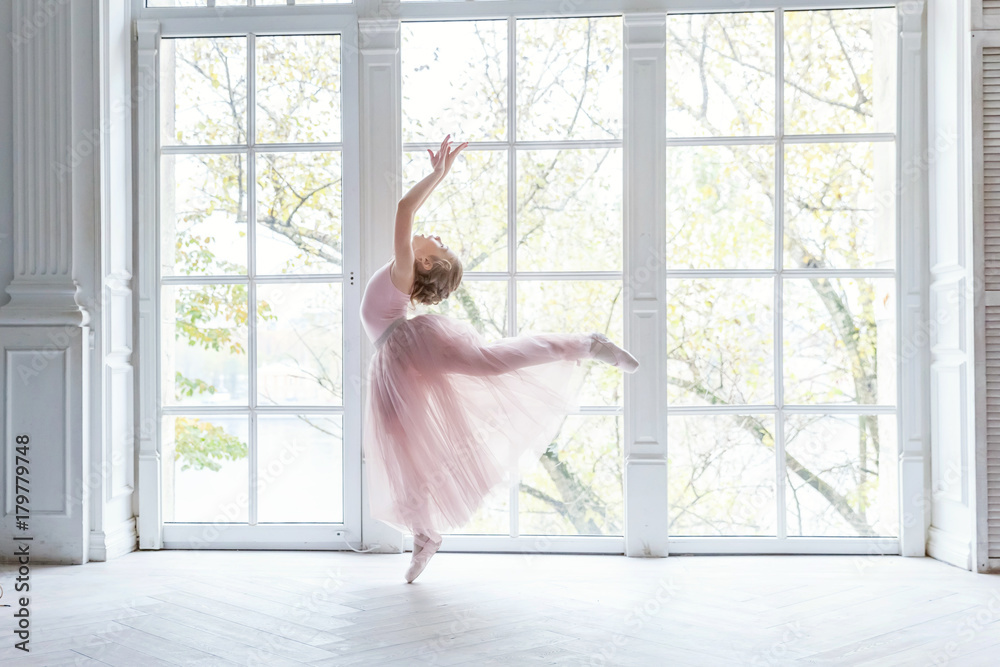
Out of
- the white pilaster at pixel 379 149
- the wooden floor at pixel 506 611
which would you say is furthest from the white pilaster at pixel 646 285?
the white pilaster at pixel 379 149

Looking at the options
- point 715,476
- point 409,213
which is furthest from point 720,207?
point 409,213

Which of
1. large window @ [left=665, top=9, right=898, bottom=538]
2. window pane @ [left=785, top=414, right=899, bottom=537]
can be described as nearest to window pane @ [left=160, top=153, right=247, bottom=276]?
large window @ [left=665, top=9, right=898, bottom=538]

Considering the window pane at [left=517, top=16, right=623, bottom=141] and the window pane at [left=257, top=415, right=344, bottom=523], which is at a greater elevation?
the window pane at [left=517, top=16, right=623, bottom=141]

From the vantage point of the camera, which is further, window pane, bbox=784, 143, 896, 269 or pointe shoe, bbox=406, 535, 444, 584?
window pane, bbox=784, 143, 896, 269

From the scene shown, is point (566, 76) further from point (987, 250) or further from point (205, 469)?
point (205, 469)

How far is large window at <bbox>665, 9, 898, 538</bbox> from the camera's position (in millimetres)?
3084

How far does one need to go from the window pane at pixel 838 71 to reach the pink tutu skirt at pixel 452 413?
1418mm

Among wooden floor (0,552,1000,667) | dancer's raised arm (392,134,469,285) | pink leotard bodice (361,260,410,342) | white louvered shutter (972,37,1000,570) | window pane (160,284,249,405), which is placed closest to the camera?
wooden floor (0,552,1000,667)

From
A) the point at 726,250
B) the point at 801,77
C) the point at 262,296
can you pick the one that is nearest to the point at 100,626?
the point at 262,296

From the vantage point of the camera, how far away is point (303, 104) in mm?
3168

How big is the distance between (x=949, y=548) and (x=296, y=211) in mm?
2849

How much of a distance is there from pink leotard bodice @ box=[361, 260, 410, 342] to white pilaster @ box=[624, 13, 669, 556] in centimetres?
93

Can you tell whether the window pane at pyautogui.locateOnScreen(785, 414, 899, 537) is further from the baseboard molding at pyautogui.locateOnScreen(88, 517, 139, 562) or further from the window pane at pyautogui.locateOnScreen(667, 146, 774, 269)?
the baseboard molding at pyautogui.locateOnScreen(88, 517, 139, 562)

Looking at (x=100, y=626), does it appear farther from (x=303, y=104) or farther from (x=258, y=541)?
(x=303, y=104)
